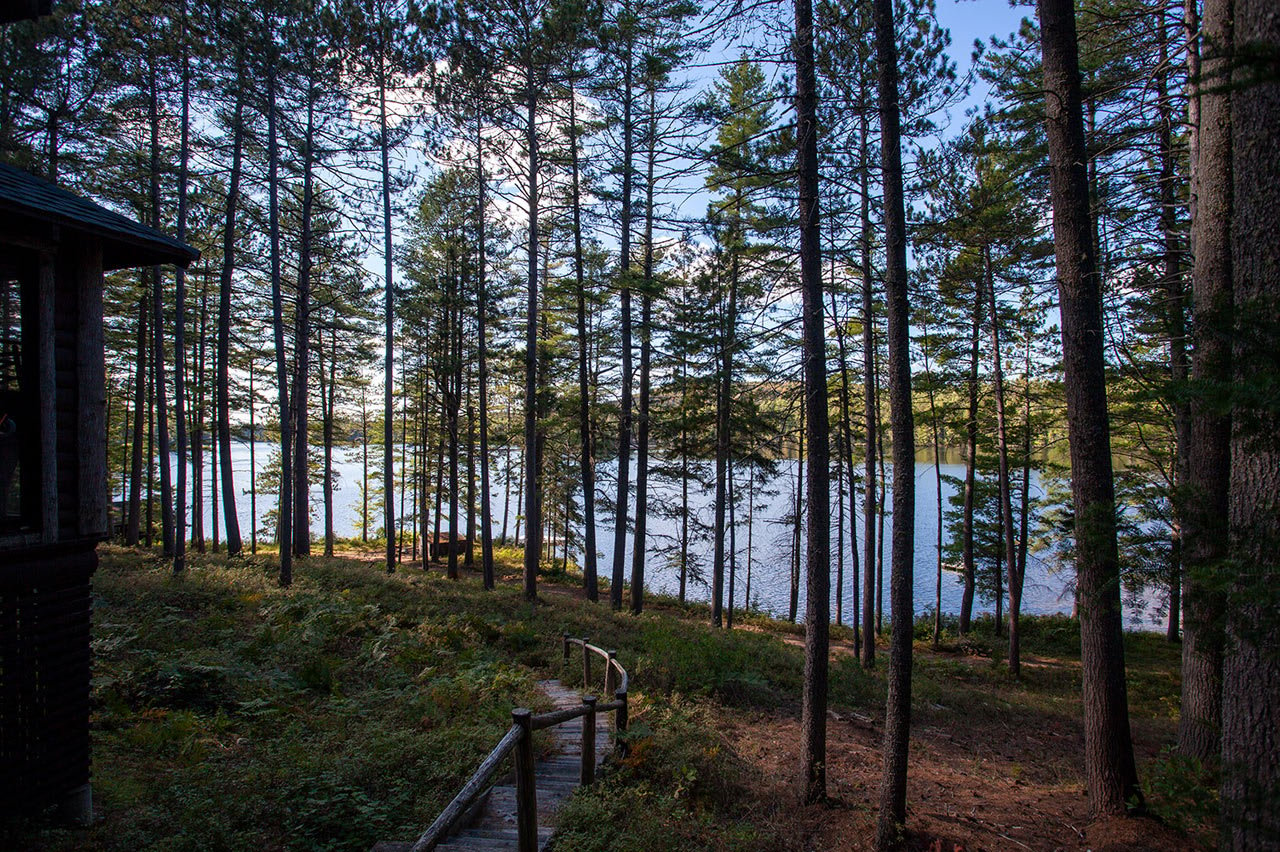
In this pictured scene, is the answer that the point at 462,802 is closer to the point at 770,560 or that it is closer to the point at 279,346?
the point at 279,346

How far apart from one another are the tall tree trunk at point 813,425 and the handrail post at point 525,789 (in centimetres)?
389

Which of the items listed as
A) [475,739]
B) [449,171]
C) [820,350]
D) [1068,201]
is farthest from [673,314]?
[475,739]

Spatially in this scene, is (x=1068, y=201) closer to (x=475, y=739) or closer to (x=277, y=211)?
(x=475, y=739)

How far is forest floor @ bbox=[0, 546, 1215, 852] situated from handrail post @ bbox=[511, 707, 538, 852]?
0.67 meters

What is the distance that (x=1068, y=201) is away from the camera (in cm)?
616

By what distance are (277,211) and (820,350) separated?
1611 centimetres

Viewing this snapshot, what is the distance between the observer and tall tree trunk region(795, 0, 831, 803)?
6930 mm

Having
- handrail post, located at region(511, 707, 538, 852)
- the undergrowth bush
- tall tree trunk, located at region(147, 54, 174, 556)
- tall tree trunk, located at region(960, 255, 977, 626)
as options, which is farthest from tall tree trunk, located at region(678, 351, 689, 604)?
tall tree trunk, located at region(147, 54, 174, 556)

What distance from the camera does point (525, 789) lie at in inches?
170

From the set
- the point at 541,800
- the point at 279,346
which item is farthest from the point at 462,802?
the point at 279,346

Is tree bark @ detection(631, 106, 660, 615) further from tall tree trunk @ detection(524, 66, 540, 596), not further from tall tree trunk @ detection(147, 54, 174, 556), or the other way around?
tall tree trunk @ detection(147, 54, 174, 556)

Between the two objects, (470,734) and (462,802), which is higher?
(462,802)

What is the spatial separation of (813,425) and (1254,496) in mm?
3882

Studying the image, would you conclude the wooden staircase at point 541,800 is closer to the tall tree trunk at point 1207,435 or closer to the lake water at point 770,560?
the tall tree trunk at point 1207,435
